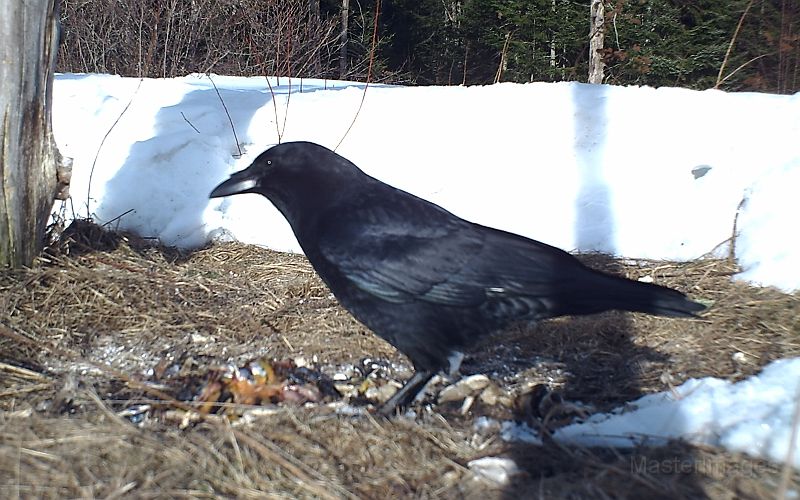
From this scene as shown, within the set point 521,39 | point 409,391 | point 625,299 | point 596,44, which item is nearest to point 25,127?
point 409,391

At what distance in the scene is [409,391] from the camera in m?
3.19

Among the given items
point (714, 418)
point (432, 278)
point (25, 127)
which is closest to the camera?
point (714, 418)

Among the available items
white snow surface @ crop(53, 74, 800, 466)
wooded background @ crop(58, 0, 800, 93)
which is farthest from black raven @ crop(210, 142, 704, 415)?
wooded background @ crop(58, 0, 800, 93)

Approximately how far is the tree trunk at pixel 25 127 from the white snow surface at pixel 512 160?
→ 47.1 inches

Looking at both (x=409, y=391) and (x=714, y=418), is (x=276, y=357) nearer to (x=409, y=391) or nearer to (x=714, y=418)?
(x=409, y=391)

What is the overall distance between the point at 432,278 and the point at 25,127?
2350 millimetres

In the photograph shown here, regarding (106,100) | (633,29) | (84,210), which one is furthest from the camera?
(633,29)

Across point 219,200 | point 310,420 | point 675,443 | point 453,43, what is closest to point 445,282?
point 310,420

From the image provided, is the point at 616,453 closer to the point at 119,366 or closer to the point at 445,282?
the point at 445,282

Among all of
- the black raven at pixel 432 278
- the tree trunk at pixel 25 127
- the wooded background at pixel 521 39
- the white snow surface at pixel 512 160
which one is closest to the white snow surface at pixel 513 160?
the white snow surface at pixel 512 160

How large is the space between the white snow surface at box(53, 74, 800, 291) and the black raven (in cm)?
200

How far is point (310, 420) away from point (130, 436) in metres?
0.61

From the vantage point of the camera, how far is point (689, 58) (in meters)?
15.8

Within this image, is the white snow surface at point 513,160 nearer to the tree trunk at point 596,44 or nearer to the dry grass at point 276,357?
the dry grass at point 276,357
